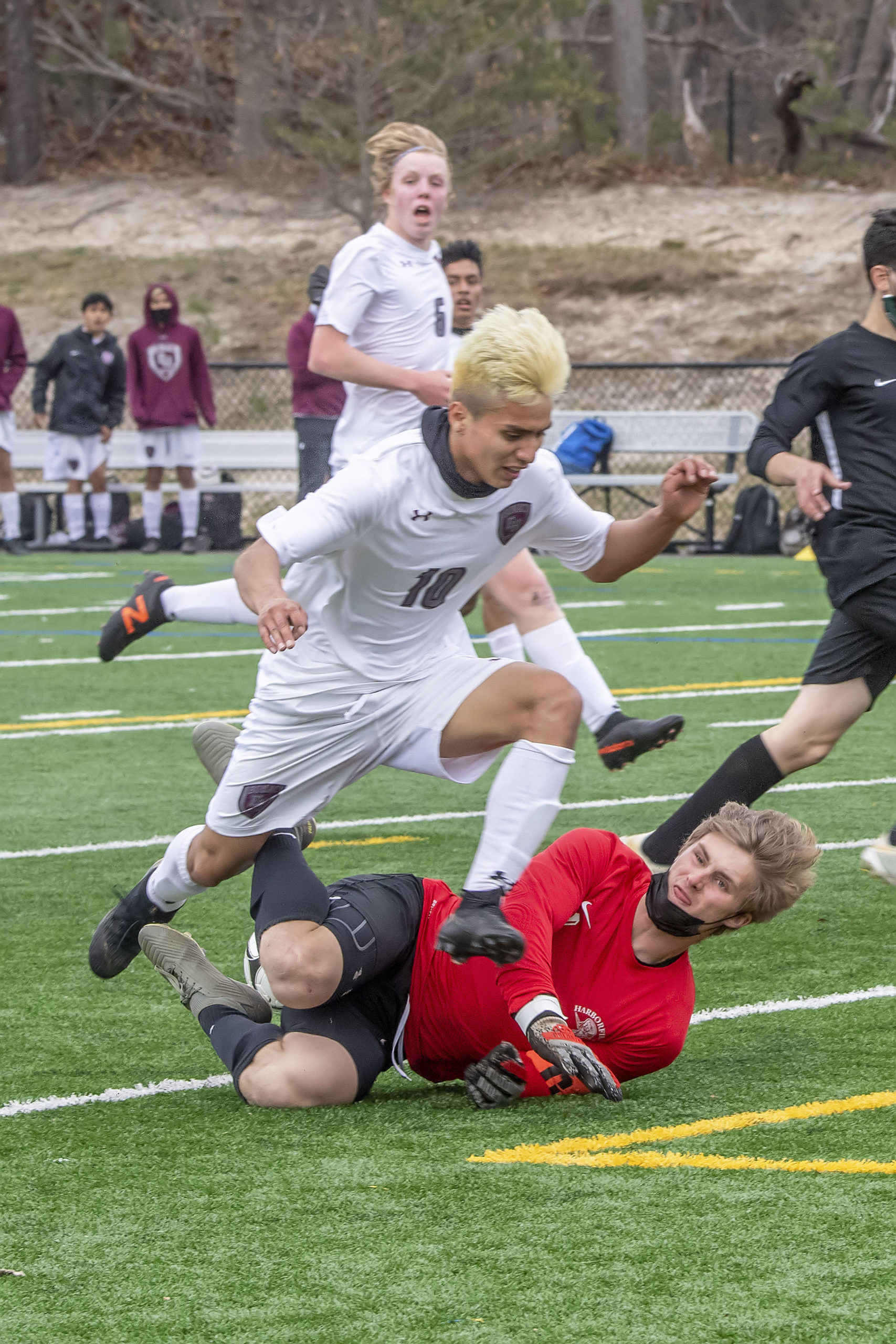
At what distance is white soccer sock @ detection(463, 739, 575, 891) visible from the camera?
4176 mm

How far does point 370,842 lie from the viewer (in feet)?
21.9

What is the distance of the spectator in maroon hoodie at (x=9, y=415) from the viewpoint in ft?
57.0

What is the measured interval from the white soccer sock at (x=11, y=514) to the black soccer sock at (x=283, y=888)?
13971mm

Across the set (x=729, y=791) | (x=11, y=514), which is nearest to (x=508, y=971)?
(x=729, y=791)

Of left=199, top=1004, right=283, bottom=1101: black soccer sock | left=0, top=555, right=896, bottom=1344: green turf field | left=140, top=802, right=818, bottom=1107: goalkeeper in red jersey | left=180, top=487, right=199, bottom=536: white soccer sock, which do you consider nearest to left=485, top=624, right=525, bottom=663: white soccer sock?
left=0, top=555, right=896, bottom=1344: green turf field

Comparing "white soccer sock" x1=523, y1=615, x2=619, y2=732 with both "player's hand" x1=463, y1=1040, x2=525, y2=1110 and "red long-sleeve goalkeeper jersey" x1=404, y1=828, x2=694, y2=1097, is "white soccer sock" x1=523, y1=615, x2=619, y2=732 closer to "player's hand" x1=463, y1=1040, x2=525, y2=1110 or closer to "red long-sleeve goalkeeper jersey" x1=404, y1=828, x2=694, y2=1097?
"red long-sleeve goalkeeper jersey" x1=404, y1=828, x2=694, y2=1097

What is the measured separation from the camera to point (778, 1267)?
2.96 metres

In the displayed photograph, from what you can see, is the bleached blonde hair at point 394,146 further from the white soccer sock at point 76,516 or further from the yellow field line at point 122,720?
the white soccer sock at point 76,516

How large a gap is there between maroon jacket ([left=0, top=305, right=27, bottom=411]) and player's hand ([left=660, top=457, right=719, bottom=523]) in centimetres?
1367

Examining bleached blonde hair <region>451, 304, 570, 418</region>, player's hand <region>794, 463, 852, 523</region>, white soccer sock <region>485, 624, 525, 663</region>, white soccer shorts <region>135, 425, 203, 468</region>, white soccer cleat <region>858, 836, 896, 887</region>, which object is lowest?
white soccer shorts <region>135, 425, 203, 468</region>

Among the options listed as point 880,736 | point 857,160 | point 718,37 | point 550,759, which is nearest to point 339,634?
point 550,759

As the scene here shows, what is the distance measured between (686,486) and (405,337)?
340cm

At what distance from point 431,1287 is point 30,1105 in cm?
136

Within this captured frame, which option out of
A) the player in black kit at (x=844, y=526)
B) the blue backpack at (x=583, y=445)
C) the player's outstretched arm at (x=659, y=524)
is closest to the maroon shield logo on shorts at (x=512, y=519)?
the player's outstretched arm at (x=659, y=524)
